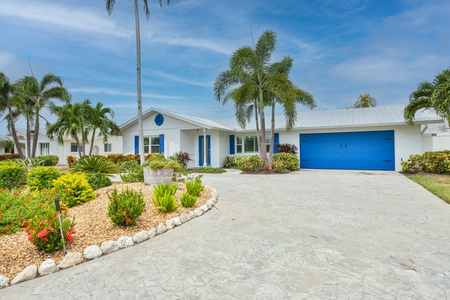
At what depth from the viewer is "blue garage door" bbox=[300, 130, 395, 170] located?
15234mm

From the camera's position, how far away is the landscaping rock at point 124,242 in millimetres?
3891

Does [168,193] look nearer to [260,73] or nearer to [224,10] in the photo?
[224,10]

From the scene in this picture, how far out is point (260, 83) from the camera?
14.2m

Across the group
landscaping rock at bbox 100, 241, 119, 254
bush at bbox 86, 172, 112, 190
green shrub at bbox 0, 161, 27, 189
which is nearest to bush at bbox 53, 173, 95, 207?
bush at bbox 86, 172, 112, 190

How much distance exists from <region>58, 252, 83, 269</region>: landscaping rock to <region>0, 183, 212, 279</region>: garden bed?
0.11m

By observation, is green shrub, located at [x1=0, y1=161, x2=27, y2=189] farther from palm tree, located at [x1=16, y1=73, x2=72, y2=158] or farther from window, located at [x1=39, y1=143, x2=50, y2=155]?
window, located at [x1=39, y1=143, x2=50, y2=155]

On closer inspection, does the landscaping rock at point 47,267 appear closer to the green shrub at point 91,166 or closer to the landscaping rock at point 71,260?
the landscaping rock at point 71,260

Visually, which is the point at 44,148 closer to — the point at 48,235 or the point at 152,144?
the point at 152,144

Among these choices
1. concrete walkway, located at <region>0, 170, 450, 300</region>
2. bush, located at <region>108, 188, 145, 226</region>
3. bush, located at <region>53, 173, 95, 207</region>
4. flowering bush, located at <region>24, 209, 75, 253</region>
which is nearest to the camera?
concrete walkway, located at <region>0, 170, 450, 300</region>

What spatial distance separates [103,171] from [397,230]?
846cm

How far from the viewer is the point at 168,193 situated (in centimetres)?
541

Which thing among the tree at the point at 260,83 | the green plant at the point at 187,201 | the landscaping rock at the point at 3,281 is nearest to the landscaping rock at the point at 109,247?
the landscaping rock at the point at 3,281

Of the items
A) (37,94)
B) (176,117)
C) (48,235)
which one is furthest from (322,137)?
(37,94)

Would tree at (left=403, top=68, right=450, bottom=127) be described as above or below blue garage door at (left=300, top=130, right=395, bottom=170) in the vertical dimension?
above
